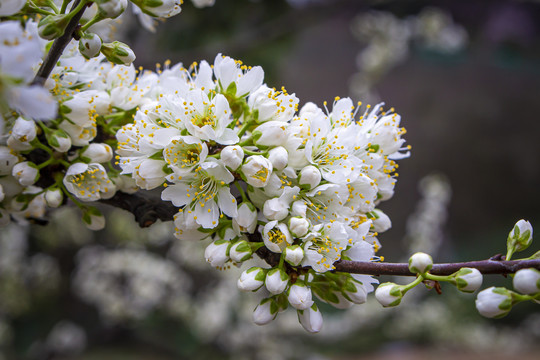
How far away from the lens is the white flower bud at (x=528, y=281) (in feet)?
1.35

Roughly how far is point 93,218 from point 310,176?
321mm

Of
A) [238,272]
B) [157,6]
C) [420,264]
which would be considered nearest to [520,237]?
[420,264]

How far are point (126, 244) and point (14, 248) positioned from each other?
0.52m

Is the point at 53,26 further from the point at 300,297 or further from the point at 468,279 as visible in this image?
the point at 468,279

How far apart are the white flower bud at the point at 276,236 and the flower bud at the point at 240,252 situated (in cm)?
2

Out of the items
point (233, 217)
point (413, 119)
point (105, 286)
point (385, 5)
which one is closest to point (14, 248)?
point (105, 286)

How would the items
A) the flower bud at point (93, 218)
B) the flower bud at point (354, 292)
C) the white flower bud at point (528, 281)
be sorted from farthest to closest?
the flower bud at point (93, 218), the flower bud at point (354, 292), the white flower bud at point (528, 281)

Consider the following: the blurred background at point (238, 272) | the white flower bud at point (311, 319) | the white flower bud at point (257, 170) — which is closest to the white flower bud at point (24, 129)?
the white flower bud at point (257, 170)

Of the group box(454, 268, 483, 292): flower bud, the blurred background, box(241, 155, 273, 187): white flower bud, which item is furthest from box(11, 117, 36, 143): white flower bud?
the blurred background

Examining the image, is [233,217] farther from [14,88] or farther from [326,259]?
[14,88]

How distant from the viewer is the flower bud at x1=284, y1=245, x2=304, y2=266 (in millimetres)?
472

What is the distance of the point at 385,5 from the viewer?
97.1 inches

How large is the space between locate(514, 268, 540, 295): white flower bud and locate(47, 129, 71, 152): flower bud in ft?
1.65

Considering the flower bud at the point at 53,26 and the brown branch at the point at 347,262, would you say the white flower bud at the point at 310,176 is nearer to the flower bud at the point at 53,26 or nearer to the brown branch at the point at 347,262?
the brown branch at the point at 347,262
